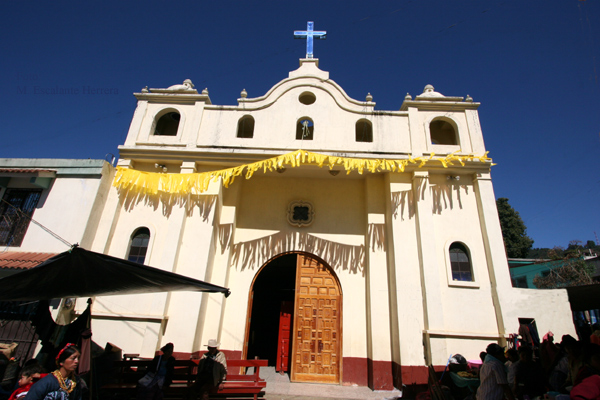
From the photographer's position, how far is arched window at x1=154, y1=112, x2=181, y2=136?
11344mm

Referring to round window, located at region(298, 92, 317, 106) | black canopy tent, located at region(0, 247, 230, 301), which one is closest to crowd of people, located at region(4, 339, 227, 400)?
black canopy tent, located at region(0, 247, 230, 301)

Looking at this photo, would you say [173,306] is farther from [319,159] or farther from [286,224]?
[319,159]

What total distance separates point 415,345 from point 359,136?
659 centimetres

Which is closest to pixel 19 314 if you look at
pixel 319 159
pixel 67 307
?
pixel 67 307

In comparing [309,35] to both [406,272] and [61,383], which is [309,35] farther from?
[61,383]

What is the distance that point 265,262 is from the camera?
9.68 meters

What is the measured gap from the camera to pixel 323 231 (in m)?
9.95

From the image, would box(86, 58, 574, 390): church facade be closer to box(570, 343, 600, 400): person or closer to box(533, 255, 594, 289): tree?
box(570, 343, 600, 400): person

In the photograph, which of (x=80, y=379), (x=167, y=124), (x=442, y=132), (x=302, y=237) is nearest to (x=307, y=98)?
(x=302, y=237)

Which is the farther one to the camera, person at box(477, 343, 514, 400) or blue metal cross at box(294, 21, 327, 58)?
blue metal cross at box(294, 21, 327, 58)

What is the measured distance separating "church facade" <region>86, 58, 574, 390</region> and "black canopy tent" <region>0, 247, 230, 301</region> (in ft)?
9.95

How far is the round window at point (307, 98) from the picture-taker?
10.9 m

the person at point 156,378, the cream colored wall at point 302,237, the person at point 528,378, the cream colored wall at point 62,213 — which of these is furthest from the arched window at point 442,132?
the cream colored wall at point 62,213

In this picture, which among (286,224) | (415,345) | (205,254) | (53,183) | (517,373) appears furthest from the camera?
(286,224)
